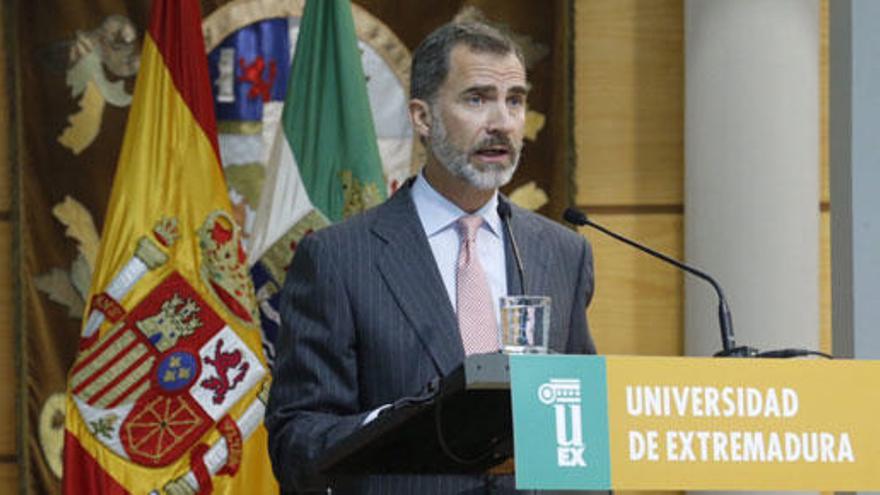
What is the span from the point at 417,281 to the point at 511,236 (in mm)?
213

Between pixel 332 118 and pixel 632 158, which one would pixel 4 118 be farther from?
pixel 632 158

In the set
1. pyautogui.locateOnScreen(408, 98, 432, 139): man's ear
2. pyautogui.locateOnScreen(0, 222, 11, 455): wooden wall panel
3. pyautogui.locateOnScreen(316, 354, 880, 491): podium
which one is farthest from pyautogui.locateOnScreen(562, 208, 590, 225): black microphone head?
pyautogui.locateOnScreen(0, 222, 11, 455): wooden wall panel

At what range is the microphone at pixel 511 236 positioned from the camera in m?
3.31

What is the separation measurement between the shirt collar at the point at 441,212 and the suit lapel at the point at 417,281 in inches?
0.9

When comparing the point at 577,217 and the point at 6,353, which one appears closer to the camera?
the point at 577,217

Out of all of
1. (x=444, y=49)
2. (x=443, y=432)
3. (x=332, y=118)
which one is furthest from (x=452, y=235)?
(x=332, y=118)

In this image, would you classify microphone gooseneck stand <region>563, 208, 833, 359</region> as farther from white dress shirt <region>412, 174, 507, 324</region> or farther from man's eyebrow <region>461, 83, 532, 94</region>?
man's eyebrow <region>461, 83, 532, 94</region>

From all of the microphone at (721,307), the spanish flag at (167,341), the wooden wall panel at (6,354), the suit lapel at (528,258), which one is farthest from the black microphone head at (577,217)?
the wooden wall panel at (6,354)

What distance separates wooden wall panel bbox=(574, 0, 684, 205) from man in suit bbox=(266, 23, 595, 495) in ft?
7.84

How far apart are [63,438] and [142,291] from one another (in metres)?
0.60

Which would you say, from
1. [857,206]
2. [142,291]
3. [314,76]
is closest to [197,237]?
[142,291]

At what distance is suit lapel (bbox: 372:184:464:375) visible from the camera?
10.5 feet

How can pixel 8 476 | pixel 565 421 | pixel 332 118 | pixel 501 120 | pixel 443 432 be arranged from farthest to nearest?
pixel 8 476 < pixel 332 118 < pixel 501 120 < pixel 443 432 < pixel 565 421

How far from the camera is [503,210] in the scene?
11.2ft
